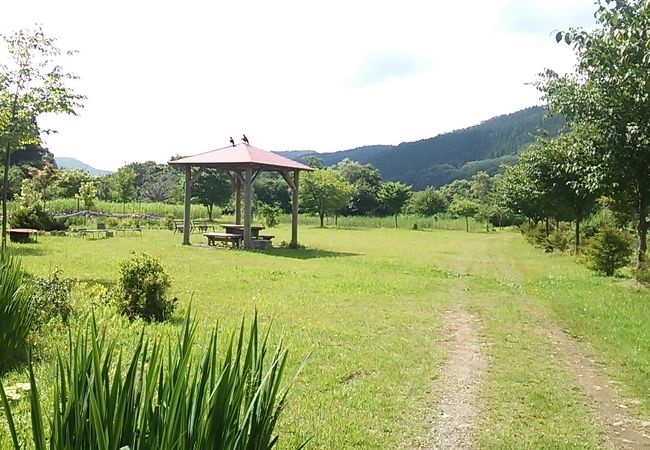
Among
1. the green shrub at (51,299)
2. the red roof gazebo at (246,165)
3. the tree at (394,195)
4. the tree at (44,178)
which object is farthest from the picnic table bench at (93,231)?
the tree at (394,195)

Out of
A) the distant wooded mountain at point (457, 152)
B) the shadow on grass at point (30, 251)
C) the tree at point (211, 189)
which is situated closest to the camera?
the shadow on grass at point (30, 251)

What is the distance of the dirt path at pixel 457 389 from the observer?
13.5 feet

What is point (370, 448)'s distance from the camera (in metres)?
3.82

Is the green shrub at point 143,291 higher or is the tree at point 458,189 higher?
the tree at point 458,189

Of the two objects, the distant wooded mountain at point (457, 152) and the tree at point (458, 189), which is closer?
the tree at point (458, 189)

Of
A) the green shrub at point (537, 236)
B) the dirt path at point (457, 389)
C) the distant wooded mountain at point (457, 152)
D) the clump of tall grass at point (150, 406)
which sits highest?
the distant wooded mountain at point (457, 152)

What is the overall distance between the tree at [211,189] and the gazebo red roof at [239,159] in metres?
31.2

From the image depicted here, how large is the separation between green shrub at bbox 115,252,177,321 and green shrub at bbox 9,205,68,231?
18531mm

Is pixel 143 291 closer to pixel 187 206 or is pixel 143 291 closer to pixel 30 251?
pixel 30 251

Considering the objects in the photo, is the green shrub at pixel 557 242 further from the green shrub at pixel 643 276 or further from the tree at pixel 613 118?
the green shrub at pixel 643 276

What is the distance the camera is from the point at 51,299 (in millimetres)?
6285

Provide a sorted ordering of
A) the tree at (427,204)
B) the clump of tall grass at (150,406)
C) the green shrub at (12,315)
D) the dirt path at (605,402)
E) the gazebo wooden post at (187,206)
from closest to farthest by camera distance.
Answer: the clump of tall grass at (150,406) < the dirt path at (605,402) < the green shrub at (12,315) < the gazebo wooden post at (187,206) < the tree at (427,204)

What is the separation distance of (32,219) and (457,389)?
74.1ft

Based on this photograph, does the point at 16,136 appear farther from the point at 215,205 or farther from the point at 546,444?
the point at 215,205
